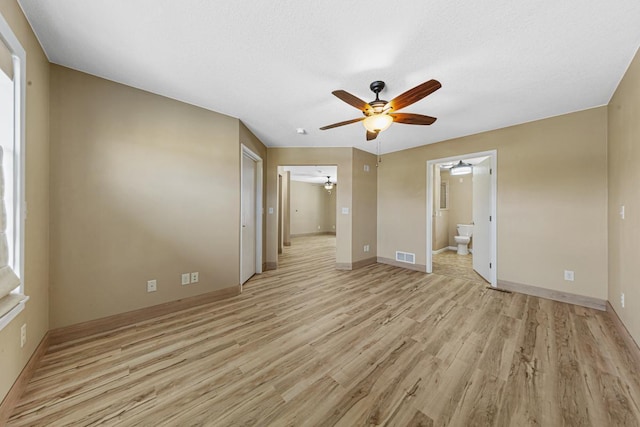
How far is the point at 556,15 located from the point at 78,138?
3779mm

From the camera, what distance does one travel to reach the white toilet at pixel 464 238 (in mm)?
5527

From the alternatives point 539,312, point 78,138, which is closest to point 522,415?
point 539,312

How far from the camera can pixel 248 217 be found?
3.70 m

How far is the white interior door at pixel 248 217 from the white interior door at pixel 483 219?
12.8 ft

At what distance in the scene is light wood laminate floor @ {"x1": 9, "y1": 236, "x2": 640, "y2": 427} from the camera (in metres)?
1.26

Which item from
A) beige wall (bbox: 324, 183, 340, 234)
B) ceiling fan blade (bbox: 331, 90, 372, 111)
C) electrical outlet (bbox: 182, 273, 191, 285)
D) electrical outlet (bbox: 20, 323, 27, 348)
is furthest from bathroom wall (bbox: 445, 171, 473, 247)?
electrical outlet (bbox: 20, 323, 27, 348)

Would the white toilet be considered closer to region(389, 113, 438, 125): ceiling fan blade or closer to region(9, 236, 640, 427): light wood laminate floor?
region(9, 236, 640, 427): light wood laminate floor

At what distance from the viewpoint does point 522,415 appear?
1.25 metres

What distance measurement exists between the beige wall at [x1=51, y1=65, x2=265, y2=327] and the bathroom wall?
5.97m

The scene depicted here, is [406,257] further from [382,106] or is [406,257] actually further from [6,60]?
[6,60]

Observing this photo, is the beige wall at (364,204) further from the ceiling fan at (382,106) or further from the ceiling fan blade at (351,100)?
the ceiling fan blade at (351,100)

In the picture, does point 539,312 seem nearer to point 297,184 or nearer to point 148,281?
point 148,281

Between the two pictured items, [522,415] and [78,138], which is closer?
[522,415]

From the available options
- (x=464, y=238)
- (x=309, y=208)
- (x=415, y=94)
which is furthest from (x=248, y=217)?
(x=309, y=208)
